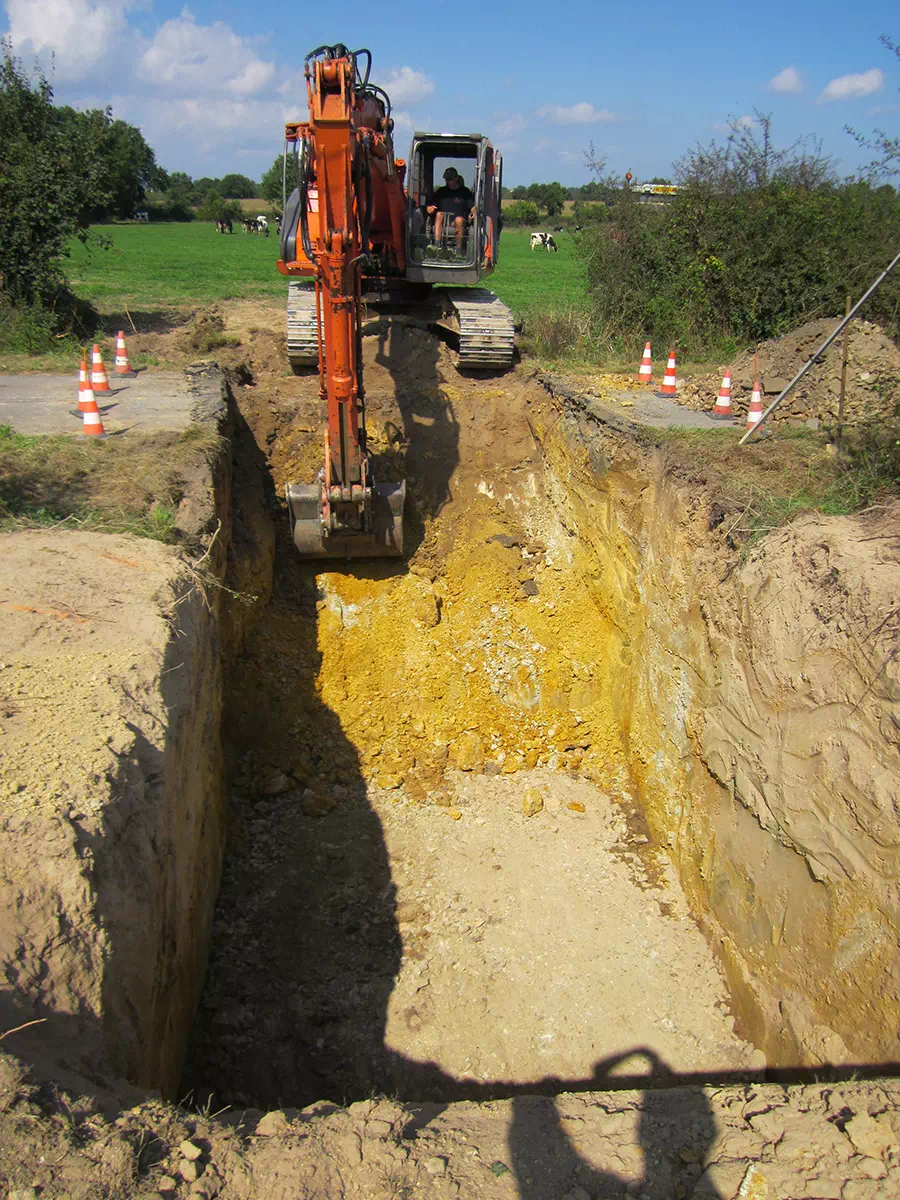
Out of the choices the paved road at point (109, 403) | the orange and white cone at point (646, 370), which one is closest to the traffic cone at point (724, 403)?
the orange and white cone at point (646, 370)

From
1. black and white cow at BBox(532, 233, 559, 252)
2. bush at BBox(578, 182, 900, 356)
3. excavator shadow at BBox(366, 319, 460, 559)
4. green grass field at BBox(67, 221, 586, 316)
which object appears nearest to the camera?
excavator shadow at BBox(366, 319, 460, 559)

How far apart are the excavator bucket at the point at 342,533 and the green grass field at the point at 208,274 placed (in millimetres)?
9479

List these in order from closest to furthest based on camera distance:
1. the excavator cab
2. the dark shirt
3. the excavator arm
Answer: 1. the excavator arm
2. the excavator cab
3. the dark shirt

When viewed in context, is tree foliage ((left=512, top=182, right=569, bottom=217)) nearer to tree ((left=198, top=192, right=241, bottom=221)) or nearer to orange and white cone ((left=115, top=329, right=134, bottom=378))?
tree ((left=198, top=192, right=241, bottom=221))

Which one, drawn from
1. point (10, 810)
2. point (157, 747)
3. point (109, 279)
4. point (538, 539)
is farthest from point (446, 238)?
point (109, 279)

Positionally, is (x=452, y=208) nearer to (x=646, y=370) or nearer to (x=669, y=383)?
(x=646, y=370)

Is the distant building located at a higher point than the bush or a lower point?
higher

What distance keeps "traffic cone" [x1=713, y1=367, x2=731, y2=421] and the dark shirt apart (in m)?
3.95

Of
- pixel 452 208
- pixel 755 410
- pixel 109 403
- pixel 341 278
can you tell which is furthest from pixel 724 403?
pixel 109 403

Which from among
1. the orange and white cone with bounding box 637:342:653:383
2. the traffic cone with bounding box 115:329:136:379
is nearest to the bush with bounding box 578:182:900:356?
the orange and white cone with bounding box 637:342:653:383

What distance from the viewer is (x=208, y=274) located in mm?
26688

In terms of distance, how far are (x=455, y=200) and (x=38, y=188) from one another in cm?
723

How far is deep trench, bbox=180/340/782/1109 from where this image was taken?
17.4ft

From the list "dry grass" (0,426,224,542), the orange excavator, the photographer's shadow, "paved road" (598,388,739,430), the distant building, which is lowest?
the photographer's shadow
